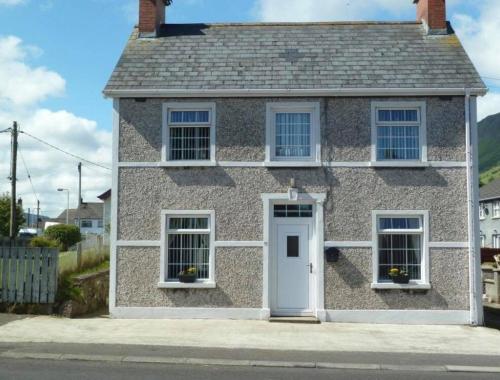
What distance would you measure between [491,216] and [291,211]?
4058 centimetres

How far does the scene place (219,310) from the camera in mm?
13984

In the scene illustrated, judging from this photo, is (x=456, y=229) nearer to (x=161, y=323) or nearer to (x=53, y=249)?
(x=161, y=323)

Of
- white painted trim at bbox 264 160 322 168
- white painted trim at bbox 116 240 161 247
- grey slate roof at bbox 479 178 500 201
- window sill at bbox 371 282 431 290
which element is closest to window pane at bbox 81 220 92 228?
grey slate roof at bbox 479 178 500 201

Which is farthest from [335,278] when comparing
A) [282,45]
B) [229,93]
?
[282,45]

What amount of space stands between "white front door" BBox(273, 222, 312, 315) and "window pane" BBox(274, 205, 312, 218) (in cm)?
23

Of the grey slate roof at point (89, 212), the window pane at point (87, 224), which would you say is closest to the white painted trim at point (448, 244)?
the grey slate roof at point (89, 212)

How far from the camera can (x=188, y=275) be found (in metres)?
14.0

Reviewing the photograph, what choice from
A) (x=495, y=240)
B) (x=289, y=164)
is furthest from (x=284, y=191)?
(x=495, y=240)

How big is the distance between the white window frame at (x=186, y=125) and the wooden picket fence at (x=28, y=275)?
353cm

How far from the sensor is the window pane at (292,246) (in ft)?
47.1

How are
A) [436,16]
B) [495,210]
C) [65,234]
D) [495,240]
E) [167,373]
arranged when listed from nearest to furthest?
1. [167,373]
2. [436,16]
3. [65,234]
4. [495,240]
5. [495,210]

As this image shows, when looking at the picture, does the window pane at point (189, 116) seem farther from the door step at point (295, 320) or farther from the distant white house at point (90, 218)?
the distant white house at point (90, 218)

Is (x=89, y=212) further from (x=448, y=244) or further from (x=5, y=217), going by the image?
(x=448, y=244)

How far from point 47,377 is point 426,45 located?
41.0ft
